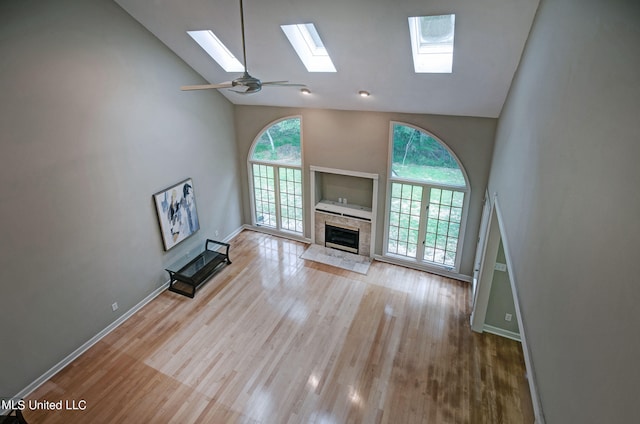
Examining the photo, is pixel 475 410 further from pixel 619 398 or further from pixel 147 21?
pixel 147 21

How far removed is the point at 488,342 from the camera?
566cm

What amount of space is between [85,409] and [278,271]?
389 centimetres

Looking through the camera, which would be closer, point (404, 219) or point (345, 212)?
point (404, 219)

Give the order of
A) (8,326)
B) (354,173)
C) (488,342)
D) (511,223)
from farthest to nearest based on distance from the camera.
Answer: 1. (354,173)
2. (488,342)
3. (8,326)
4. (511,223)

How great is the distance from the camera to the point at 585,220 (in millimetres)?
1674

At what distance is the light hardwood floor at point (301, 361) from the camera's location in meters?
4.58

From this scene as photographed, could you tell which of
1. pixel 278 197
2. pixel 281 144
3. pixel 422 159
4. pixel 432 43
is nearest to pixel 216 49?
pixel 281 144

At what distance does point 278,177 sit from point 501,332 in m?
5.58

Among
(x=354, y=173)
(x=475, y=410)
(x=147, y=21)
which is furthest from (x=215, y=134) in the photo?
(x=475, y=410)

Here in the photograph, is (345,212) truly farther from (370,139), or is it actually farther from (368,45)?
(368,45)

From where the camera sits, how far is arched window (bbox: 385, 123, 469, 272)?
6.61 meters

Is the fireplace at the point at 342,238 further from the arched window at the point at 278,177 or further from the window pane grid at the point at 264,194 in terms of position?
the window pane grid at the point at 264,194

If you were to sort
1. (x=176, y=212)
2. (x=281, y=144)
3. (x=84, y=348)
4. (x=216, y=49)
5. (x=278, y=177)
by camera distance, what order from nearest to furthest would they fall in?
(x=84, y=348), (x=216, y=49), (x=176, y=212), (x=281, y=144), (x=278, y=177)

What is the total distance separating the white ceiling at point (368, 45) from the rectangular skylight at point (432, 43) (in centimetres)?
12
